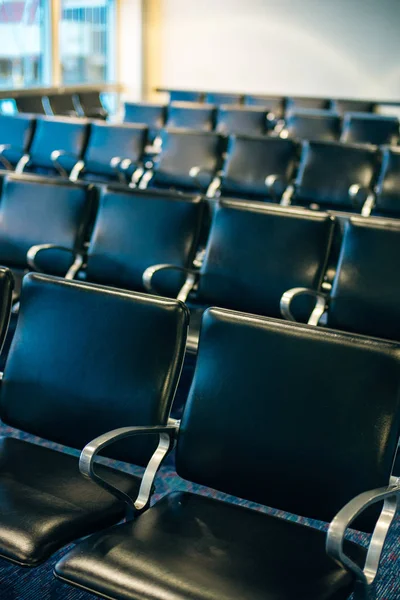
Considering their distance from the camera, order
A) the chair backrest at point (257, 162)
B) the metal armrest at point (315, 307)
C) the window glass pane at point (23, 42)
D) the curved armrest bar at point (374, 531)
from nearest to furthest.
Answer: the curved armrest bar at point (374, 531), the metal armrest at point (315, 307), the chair backrest at point (257, 162), the window glass pane at point (23, 42)

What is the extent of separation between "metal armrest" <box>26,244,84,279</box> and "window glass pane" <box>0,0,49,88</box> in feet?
20.0

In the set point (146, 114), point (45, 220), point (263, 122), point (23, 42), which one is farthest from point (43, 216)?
point (23, 42)

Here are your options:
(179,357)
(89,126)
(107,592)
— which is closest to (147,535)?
(107,592)

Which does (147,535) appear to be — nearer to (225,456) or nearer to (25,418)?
(225,456)

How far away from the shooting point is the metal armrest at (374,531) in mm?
1334

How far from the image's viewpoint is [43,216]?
3102 millimetres

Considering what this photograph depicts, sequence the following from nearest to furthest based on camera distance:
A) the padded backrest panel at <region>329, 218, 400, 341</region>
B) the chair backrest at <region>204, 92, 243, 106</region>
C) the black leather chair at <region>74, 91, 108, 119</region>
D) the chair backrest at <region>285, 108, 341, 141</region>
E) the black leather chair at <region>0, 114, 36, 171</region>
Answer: the padded backrest panel at <region>329, 218, 400, 341</region> < the black leather chair at <region>0, 114, 36, 171</region> < the chair backrest at <region>285, 108, 341, 141</region> < the black leather chair at <region>74, 91, 108, 119</region> < the chair backrest at <region>204, 92, 243, 106</region>

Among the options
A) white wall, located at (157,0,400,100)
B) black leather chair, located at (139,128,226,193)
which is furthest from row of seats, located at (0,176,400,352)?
white wall, located at (157,0,400,100)

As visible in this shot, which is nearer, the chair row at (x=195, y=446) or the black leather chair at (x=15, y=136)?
the chair row at (x=195, y=446)

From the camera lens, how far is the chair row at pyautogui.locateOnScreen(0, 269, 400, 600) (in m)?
1.46

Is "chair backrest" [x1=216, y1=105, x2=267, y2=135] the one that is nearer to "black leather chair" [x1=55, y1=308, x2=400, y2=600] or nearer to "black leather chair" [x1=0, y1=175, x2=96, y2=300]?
"black leather chair" [x1=0, y1=175, x2=96, y2=300]

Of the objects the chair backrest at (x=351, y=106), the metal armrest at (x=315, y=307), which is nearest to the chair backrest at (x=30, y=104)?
the chair backrest at (x=351, y=106)

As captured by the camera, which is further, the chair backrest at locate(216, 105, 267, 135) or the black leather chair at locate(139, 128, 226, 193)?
the chair backrest at locate(216, 105, 267, 135)

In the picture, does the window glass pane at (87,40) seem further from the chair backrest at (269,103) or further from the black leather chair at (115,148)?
the black leather chair at (115,148)
